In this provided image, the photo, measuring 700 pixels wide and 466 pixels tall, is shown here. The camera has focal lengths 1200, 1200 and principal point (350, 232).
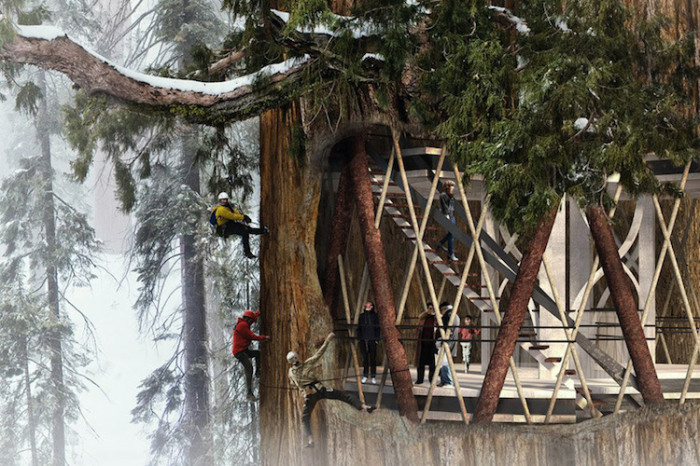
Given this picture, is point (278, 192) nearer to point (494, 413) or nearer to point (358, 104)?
point (358, 104)

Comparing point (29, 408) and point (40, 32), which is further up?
point (40, 32)

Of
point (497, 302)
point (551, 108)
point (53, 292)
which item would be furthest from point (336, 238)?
point (53, 292)

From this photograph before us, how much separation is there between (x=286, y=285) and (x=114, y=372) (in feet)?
77.9

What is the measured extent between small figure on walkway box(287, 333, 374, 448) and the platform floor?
0.61 m

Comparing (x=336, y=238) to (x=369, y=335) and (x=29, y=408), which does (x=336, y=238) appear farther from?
(x=29, y=408)

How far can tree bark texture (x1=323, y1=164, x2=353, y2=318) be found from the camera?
15.3m

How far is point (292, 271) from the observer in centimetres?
1495

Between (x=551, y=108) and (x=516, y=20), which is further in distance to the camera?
(x=516, y=20)

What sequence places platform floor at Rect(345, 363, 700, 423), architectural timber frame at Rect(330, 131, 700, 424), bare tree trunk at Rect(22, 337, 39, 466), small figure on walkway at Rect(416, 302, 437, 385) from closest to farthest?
architectural timber frame at Rect(330, 131, 700, 424), platform floor at Rect(345, 363, 700, 423), small figure on walkway at Rect(416, 302, 437, 385), bare tree trunk at Rect(22, 337, 39, 466)

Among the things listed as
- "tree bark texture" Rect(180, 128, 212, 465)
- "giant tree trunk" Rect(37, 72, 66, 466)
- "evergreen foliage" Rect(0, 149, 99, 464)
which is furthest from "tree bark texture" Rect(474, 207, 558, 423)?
"giant tree trunk" Rect(37, 72, 66, 466)

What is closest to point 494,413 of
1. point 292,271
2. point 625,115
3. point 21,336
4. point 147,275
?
point 292,271

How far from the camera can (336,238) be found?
15484 millimetres

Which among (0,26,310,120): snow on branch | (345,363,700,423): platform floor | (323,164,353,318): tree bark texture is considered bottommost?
(345,363,700,423): platform floor

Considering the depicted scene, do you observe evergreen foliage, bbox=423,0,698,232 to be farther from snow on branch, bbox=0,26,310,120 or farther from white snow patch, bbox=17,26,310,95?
snow on branch, bbox=0,26,310,120
